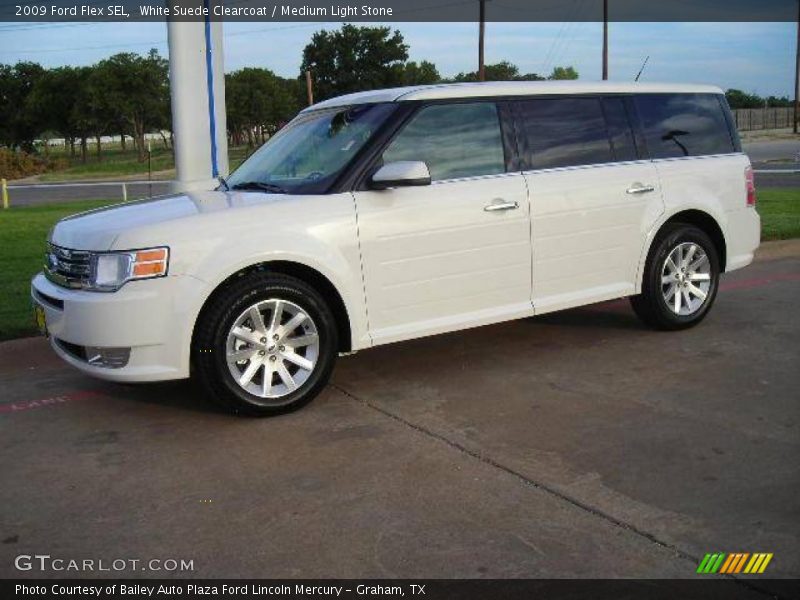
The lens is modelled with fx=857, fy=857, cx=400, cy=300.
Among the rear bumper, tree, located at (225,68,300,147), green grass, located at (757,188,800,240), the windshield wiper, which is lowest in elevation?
green grass, located at (757,188,800,240)

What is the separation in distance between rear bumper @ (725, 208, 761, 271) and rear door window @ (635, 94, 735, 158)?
0.53m

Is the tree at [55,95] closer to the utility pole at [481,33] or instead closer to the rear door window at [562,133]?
the utility pole at [481,33]

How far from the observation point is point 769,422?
180 inches

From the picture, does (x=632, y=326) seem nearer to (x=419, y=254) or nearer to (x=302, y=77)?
(x=419, y=254)

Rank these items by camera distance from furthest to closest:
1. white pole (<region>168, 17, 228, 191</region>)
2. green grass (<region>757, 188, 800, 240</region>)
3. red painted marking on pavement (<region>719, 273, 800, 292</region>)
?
green grass (<region>757, 188, 800, 240</region>)
white pole (<region>168, 17, 228, 191</region>)
red painted marking on pavement (<region>719, 273, 800, 292</region>)

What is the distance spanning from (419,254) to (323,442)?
4.43 ft

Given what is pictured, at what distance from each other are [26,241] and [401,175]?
8.58 meters

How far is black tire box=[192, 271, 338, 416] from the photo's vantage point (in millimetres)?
4672

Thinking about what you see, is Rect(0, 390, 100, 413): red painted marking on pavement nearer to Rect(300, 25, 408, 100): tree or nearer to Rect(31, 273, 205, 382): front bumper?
Rect(31, 273, 205, 382): front bumper

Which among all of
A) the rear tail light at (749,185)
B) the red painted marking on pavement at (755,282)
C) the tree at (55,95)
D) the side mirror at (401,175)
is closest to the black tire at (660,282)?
the rear tail light at (749,185)

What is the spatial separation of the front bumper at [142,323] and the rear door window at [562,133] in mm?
2473

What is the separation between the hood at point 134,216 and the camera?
465 centimetres

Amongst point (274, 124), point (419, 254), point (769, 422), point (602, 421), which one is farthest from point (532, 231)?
point (274, 124)
